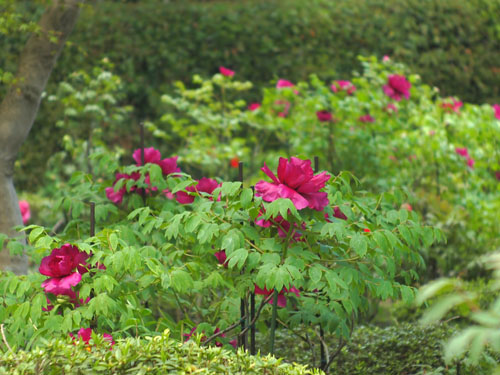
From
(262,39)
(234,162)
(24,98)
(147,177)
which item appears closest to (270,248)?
(147,177)

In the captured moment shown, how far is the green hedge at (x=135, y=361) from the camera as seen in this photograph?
1911mm

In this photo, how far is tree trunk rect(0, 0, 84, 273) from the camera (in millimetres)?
3508

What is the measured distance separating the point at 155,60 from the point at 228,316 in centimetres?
512

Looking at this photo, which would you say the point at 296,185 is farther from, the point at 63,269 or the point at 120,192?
the point at 120,192

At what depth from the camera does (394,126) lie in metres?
5.45

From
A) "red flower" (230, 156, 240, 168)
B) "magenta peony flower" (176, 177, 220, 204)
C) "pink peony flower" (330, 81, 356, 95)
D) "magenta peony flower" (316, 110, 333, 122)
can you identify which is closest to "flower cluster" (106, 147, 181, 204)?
"magenta peony flower" (176, 177, 220, 204)

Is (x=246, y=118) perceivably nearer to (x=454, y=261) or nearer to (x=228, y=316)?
(x=454, y=261)

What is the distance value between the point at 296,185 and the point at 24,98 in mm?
1944

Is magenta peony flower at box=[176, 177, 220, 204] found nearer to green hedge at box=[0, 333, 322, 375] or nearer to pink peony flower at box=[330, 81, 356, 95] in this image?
green hedge at box=[0, 333, 322, 375]

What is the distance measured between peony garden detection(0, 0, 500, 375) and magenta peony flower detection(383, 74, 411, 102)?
0.6 inches

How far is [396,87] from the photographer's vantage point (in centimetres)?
509

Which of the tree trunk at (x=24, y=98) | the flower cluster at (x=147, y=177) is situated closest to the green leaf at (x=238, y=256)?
the flower cluster at (x=147, y=177)

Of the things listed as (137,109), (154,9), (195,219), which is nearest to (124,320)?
(195,219)

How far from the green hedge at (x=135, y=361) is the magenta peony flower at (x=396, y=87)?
3443mm
